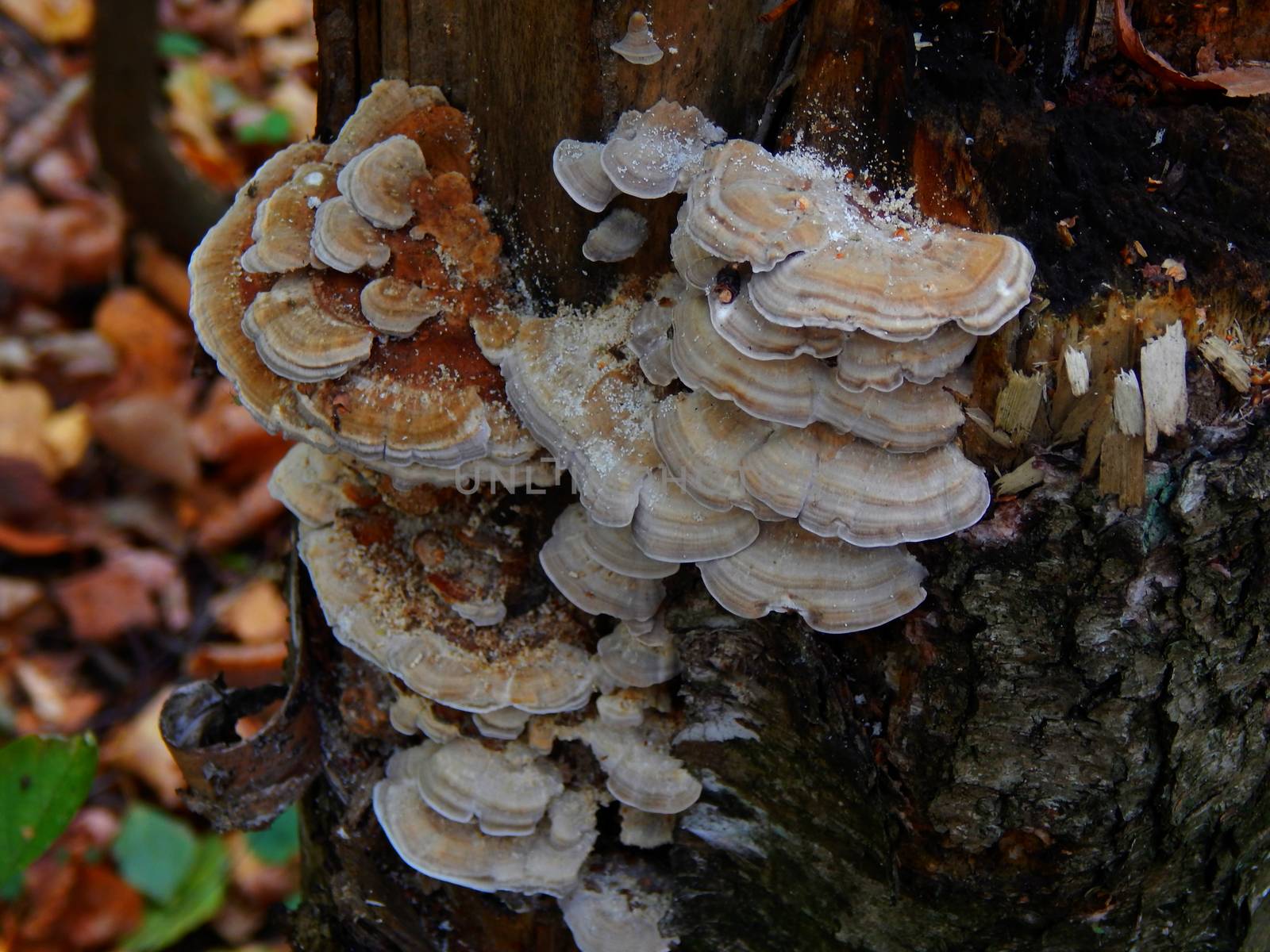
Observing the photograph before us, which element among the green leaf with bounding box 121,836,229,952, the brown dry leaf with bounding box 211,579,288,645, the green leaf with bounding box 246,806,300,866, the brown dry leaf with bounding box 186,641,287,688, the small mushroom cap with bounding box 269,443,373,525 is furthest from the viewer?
the brown dry leaf with bounding box 211,579,288,645

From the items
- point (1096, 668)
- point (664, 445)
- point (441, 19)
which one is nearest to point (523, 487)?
point (664, 445)

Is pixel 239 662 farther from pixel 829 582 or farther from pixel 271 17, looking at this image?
pixel 271 17

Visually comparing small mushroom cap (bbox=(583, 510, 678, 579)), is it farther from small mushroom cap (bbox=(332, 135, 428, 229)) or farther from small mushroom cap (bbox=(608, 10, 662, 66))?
small mushroom cap (bbox=(608, 10, 662, 66))

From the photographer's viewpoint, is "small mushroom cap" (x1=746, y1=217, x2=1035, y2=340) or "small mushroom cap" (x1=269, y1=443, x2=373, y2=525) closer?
"small mushroom cap" (x1=746, y1=217, x2=1035, y2=340)

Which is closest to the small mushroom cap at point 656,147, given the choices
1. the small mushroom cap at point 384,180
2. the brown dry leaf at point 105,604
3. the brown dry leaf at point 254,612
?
the small mushroom cap at point 384,180

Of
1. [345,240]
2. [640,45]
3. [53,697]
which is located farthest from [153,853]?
[640,45]

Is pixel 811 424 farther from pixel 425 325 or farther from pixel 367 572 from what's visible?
pixel 367 572

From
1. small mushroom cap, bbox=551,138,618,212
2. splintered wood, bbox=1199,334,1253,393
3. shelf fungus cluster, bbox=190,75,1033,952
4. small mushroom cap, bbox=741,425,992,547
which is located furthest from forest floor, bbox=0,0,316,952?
splintered wood, bbox=1199,334,1253,393
